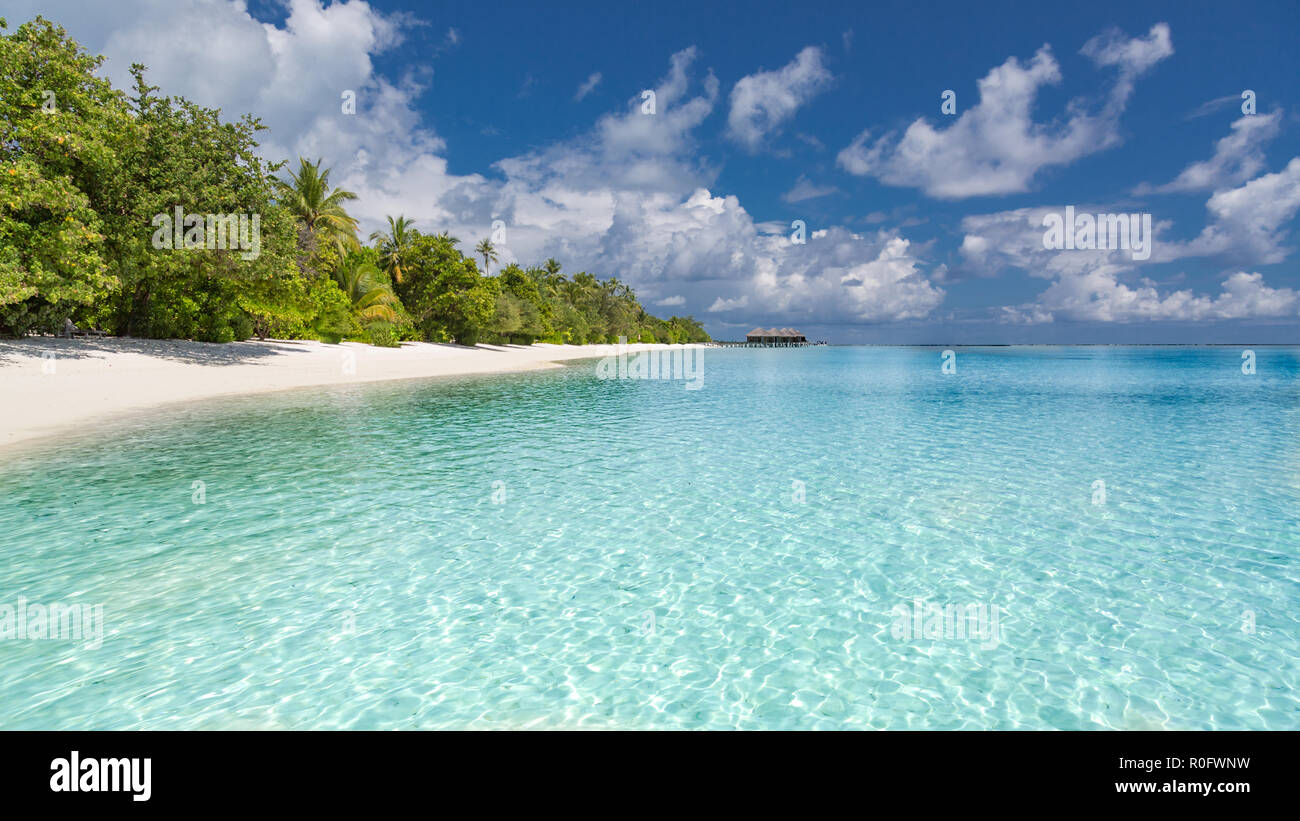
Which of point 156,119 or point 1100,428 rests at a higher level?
point 156,119

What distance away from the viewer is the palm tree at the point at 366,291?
49062 millimetres

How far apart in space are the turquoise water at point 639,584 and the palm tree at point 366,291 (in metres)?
36.8

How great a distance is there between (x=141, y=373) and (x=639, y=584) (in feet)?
88.7

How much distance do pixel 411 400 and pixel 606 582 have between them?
19812 mm

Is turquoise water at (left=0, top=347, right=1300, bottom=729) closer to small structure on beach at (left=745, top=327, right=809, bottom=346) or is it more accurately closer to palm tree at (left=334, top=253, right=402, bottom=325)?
palm tree at (left=334, top=253, right=402, bottom=325)

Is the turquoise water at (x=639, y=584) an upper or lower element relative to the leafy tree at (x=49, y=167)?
lower

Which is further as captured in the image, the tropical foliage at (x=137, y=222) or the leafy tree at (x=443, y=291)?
the leafy tree at (x=443, y=291)

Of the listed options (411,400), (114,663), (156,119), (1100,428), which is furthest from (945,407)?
(156,119)

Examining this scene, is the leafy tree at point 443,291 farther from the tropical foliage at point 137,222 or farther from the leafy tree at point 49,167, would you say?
the leafy tree at point 49,167

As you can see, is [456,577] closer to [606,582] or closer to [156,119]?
[606,582]

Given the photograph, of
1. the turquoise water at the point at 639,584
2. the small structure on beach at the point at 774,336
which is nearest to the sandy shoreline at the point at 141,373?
Answer: the turquoise water at the point at 639,584

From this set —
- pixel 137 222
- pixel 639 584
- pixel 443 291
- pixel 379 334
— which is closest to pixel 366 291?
pixel 379 334
